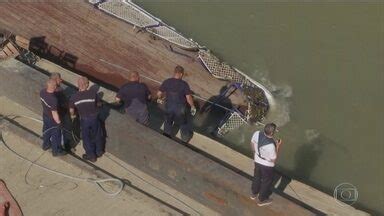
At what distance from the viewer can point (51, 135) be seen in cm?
984

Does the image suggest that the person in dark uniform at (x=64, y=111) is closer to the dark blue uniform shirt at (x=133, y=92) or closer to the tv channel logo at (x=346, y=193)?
the dark blue uniform shirt at (x=133, y=92)

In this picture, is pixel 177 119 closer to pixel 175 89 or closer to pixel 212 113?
pixel 175 89

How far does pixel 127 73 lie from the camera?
513 inches

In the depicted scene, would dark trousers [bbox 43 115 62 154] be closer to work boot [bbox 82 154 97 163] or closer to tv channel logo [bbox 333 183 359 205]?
work boot [bbox 82 154 97 163]

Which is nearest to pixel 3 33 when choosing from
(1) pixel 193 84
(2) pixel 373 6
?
(1) pixel 193 84

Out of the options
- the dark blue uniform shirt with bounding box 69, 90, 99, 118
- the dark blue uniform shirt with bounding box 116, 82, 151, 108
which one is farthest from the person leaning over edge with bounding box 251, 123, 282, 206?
the dark blue uniform shirt with bounding box 69, 90, 99, 118

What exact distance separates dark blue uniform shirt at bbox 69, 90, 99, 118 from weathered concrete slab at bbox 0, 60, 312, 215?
756 millimetres

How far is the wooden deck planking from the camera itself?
13.0 meters

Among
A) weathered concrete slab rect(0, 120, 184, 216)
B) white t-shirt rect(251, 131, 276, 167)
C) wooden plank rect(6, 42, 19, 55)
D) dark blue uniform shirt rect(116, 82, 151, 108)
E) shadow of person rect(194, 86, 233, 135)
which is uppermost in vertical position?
white t-shirt rect(251, 131, 276, 167)

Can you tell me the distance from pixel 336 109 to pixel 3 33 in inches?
324

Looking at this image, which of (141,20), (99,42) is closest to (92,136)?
(99,42)

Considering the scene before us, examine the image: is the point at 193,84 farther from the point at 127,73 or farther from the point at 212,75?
the point at 127,73

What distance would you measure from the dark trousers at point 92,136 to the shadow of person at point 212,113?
2.82m

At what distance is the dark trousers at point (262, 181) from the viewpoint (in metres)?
8.34
